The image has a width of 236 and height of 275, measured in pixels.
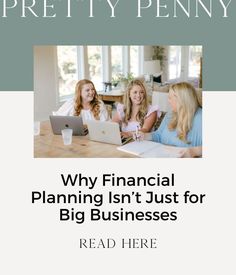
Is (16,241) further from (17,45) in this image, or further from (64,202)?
(17,45)

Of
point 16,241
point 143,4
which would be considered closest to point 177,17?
point 143,4

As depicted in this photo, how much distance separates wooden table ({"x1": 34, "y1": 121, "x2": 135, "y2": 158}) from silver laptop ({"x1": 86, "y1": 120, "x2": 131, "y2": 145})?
2 centimetres

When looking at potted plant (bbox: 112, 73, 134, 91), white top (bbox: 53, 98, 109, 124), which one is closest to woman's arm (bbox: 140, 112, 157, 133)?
white top (bbox: 53, 98, 109, 124)

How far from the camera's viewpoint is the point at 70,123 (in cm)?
172

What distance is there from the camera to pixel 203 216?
4.70ft

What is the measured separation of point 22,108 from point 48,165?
0.81 ft

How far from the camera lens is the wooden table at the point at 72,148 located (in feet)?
4.89

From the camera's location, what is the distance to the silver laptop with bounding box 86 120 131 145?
1.59m

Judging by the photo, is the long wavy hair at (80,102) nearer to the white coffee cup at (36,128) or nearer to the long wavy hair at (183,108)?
the white coffee cup at (36,128)

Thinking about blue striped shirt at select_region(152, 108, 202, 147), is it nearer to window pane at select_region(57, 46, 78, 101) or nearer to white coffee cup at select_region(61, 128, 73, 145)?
white coffee cup at select_region(61, 128, 73, 145)

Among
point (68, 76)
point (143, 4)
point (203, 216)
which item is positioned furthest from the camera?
point (68, 76)

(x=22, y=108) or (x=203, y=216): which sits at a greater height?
(x=22, y=108)

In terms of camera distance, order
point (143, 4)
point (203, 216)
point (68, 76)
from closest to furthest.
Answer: point (143, 4) → point (203, 216) → point (68, 76)

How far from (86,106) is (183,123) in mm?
582
